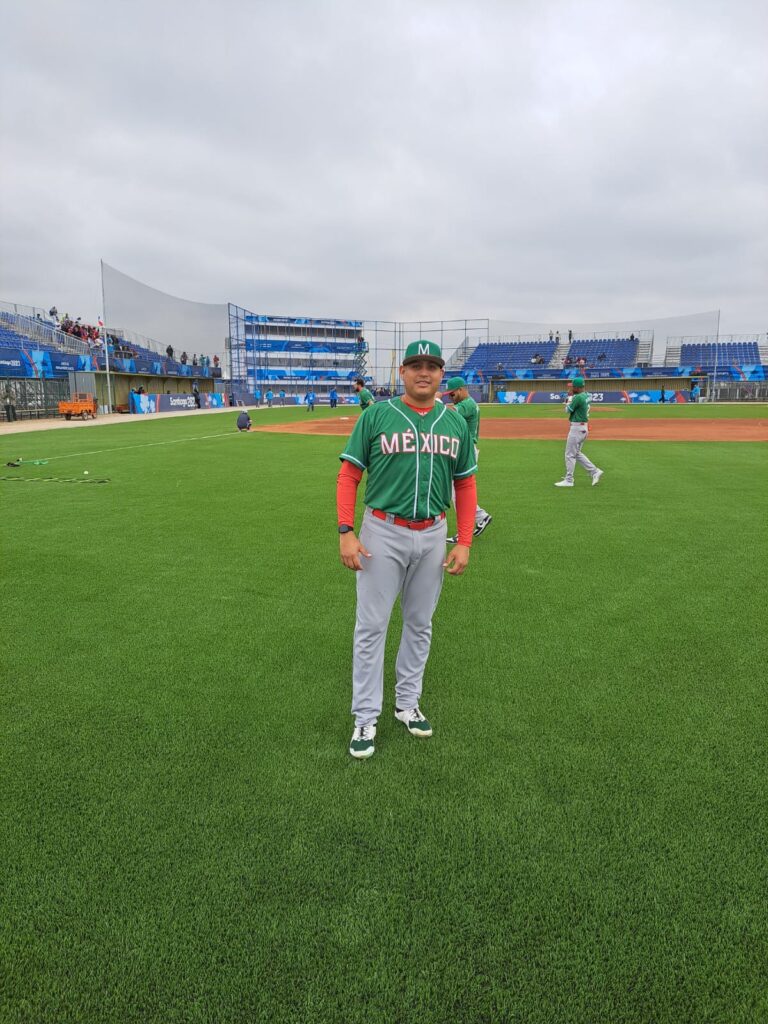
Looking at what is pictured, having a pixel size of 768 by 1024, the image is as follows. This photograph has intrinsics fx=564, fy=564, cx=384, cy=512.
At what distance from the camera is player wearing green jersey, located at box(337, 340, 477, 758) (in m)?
3.08

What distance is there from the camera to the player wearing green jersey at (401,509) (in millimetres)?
3078

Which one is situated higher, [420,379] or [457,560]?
[420,379]

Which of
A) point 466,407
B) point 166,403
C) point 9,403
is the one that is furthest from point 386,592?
point 166,403

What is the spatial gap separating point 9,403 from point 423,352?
39.0m

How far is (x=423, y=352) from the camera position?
3.09 meters

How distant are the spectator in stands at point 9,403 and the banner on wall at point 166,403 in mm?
9381

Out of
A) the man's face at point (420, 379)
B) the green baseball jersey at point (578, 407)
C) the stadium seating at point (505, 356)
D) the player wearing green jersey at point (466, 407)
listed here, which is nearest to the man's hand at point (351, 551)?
the man's face at point (420, 379)

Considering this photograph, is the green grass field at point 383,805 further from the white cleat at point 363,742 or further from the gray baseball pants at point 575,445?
the gray baseball pants at point 575,445

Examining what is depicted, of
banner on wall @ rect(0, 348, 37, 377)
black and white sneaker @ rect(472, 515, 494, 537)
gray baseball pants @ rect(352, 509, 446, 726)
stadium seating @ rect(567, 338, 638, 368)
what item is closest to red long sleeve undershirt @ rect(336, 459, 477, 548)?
gray baseball pants @ rect(352, 509, 446, 726)

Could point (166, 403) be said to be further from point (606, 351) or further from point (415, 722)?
point (606, 351)

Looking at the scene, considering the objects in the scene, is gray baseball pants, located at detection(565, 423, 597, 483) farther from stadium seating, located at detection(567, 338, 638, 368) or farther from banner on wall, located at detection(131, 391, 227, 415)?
stadium seating, located at detection(567, 338, 638, 368)

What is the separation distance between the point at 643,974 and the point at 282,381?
→ 298 feet

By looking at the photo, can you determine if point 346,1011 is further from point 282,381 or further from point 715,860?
point 282,381

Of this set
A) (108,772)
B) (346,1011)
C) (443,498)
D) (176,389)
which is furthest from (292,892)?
(176,389)
